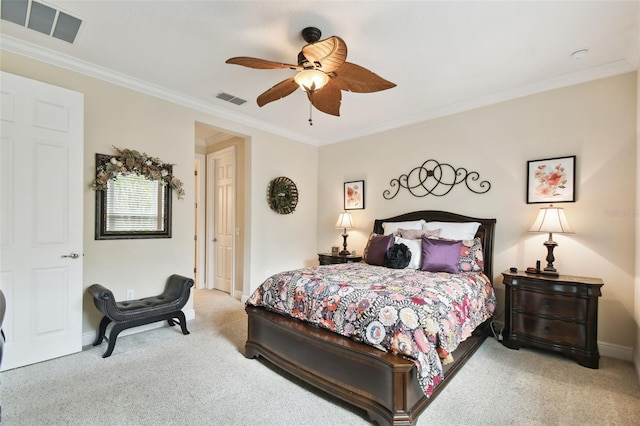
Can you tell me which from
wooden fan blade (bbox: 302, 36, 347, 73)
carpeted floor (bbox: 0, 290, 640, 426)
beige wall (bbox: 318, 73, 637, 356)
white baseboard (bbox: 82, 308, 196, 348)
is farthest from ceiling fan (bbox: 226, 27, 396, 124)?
white baseboard (bbox: 82, 308, 196, 348)

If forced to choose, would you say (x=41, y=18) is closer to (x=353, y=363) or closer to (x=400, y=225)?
(x=353, y=363)

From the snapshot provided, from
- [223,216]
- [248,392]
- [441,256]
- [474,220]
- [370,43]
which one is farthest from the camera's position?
[223,216]

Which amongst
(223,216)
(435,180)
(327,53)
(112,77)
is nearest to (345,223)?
(435,180)

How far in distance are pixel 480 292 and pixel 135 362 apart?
10.4ft

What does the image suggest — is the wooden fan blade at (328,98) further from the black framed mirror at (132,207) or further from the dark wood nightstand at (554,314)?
the dark wood nightstand at (554,314)

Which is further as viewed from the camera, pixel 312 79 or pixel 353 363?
pixel 312 79

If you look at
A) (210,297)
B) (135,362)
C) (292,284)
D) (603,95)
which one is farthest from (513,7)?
(210,297)

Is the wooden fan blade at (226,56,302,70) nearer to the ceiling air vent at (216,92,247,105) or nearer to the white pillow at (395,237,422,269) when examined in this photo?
the ceiling air vent at (216,92,247,105)

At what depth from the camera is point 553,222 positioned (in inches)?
114

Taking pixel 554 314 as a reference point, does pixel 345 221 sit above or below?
above

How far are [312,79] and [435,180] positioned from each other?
7.83 ft

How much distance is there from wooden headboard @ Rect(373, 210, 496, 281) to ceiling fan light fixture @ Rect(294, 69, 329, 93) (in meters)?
2.32

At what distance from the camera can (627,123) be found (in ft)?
9.15

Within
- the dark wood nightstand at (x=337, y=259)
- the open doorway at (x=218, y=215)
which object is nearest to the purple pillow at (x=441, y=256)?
the dark wood nightstand at (x=337, y=259)
